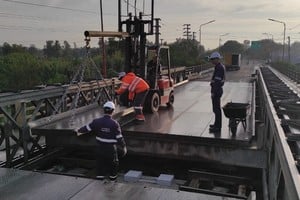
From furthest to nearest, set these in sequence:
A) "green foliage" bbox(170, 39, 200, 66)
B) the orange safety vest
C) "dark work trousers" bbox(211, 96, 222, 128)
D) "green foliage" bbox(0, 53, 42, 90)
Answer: "green foliage" bbox(170, 39, 200, 66) < "green foliage" bbox(0, 53, 42, 90) < the orange safety vest < "dark work trousers" bbox(211, 96, 222, 128)

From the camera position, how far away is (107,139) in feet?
22.3

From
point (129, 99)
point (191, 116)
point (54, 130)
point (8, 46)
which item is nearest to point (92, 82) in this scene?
point (129, 99)

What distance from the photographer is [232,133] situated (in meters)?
8.77

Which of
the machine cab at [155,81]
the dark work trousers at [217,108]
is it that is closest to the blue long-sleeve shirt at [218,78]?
the dark work trousers at [217,108]

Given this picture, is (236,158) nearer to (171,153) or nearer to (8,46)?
(171,153)

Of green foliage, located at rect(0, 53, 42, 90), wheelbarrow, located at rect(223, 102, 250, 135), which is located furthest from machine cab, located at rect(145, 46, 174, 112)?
green foliage, located at rect(0, 53, 42, 90)

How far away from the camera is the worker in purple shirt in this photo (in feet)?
22.2

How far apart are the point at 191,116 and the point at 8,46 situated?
43.9 metres

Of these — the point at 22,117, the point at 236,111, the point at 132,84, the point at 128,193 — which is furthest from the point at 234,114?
the point at 22,117

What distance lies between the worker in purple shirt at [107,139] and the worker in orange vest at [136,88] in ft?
10.1

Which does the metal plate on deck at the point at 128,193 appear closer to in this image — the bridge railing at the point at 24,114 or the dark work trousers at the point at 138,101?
the bridge railing at the point at 24,114

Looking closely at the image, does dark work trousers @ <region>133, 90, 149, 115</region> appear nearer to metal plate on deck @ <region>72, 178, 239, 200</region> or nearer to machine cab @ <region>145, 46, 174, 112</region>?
machine cab @ <region>145, 46, 174, 112</region>

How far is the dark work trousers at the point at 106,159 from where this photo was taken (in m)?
6.86

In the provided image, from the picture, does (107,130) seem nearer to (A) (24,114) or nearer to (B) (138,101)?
(A) (24,114)
